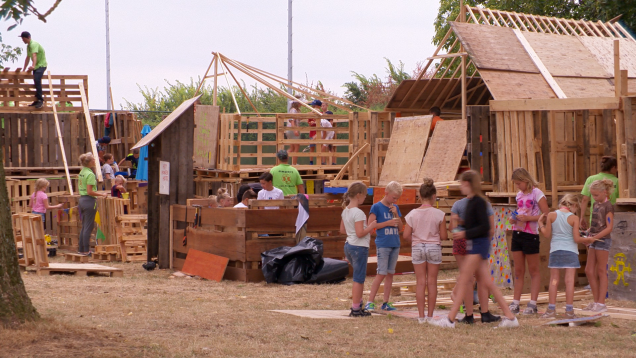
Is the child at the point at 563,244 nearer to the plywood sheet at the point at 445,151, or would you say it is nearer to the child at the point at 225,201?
the plywood sheet at the point at 445,151

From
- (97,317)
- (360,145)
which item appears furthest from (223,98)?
(97,317)

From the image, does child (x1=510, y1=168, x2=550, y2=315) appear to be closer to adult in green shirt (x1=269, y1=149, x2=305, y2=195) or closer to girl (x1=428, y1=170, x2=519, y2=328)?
girl (x1=428, y1=170, x2=519, y2=328)

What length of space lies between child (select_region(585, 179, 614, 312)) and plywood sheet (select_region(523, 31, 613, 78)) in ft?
23.1

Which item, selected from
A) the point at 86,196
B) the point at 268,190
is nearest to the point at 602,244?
the point at 268,190

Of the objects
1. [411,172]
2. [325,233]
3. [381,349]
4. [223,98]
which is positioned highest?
[223,98]

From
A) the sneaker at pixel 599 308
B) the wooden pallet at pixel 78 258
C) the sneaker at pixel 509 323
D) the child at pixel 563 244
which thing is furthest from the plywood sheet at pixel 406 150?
the sneaker at pixel 509 323

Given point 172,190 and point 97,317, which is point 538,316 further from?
point 172,190

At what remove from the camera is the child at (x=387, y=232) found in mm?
8695

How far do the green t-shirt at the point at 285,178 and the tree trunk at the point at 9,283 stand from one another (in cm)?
683

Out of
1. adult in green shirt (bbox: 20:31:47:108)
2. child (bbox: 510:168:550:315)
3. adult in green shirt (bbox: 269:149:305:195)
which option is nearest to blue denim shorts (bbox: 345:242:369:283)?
child (bbox: 510:168:550:315)

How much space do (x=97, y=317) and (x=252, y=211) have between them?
3836mm

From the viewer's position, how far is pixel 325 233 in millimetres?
12781

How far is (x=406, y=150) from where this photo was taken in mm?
15922

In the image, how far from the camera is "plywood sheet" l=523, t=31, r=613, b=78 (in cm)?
1595
